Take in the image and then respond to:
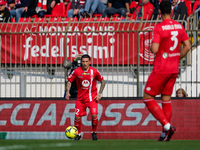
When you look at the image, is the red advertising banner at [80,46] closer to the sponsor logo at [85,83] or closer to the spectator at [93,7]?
the sponsor logo at [85,83]

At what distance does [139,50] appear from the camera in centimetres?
1405

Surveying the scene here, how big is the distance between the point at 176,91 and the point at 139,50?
1.38m

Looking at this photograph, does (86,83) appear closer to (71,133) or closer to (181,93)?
(71,133)

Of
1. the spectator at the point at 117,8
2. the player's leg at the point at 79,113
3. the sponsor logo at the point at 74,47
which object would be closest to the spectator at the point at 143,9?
the spectator at the point at 117,8

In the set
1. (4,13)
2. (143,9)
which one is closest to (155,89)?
(143,9)

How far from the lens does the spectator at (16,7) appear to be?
19.7 m

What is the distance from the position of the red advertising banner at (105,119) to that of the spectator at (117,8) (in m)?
5.81

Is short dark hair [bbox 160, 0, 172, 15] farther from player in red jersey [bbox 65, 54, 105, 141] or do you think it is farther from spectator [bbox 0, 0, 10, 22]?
spectator [bbox 0, 0, 10, 22]

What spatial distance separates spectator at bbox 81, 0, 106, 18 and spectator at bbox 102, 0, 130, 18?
0.81 ft

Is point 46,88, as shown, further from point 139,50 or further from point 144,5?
point 144,5

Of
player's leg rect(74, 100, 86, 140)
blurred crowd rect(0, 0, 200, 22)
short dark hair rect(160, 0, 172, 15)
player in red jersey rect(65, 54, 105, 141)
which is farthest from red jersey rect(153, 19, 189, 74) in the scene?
blurred crowd rect(0, 0, 200, 22)

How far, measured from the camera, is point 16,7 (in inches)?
810

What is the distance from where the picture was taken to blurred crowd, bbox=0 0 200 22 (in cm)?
1791

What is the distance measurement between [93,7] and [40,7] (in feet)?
7.44
